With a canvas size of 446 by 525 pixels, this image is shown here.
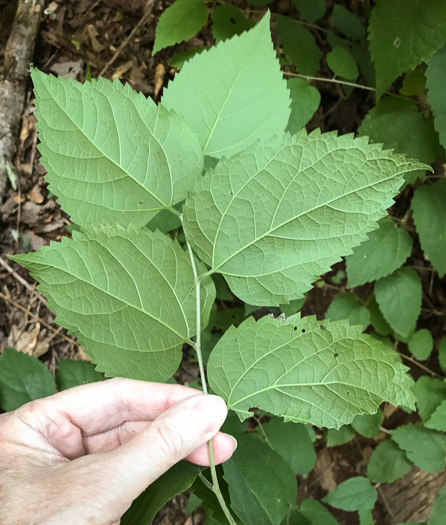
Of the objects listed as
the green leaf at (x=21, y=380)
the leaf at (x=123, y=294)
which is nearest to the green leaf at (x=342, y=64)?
the leaf at (x=123, y=294)

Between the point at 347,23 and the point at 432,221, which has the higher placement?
the point at 347,23

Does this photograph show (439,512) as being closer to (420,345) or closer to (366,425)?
A: (366,425)

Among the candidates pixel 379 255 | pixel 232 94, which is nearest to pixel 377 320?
pixel 379 255

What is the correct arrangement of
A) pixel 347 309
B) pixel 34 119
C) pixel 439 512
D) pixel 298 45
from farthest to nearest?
pixel 34 119
pixel 347 309
pixel 439 512
pixel 298 45

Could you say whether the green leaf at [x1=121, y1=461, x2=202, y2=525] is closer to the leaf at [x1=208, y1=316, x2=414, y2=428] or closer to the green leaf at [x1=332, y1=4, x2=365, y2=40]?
the leaf at [x1=208, y1=316, x2=414, y2=428]

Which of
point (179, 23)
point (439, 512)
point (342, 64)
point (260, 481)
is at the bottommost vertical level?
point (439, 512)

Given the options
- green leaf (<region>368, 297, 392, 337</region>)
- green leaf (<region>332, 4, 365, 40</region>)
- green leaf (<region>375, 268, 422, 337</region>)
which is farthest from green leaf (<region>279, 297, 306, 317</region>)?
green leaf (<region>332, 4, 365, 40</region>)

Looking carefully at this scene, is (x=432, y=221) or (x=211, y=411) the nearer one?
(x=211, y=411)
